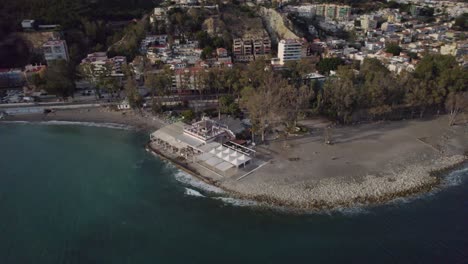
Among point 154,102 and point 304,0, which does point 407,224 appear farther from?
point 304,0

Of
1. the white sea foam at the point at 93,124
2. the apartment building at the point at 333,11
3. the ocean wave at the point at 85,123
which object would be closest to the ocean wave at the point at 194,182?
the ocean wave at the point at 85,123

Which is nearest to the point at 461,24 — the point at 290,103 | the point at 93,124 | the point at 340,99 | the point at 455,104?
the point at 455,104

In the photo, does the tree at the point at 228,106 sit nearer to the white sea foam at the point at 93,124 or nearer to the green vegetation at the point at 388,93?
the green vegetation at the point at 388,93

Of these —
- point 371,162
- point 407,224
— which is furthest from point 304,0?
point 407,224

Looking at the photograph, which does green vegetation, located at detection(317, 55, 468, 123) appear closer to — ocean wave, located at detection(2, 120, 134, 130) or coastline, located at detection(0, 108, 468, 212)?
coastline, located at detection(0, 108, 468, 212)

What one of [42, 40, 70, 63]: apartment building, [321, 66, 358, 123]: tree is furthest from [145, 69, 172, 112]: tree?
[42, 40, 70, 63]: apartment building

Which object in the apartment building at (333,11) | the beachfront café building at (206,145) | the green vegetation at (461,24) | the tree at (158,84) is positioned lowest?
the beachfront café building at (206,145)
